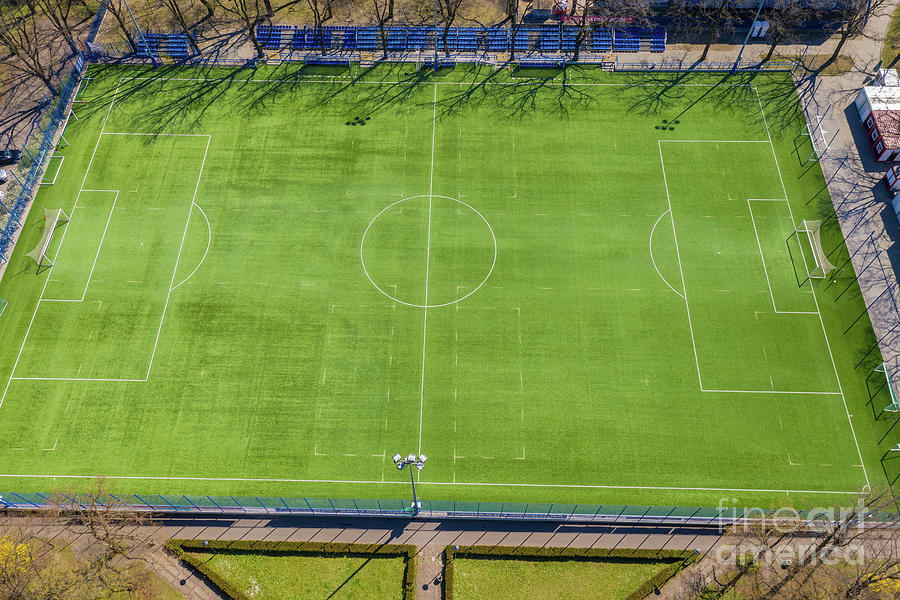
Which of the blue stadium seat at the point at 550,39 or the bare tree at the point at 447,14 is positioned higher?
the bare tree at the point at 447,14

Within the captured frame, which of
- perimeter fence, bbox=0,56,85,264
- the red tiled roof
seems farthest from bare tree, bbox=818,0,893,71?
perimeter fence, bbox=0,56,85,264

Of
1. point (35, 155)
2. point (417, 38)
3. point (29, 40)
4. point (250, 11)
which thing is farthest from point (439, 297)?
point (29, 40)

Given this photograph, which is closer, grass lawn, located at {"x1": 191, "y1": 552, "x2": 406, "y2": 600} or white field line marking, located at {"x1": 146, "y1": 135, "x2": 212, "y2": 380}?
grass lawn, located at {"x1": 191, "y1": 552, "x2": 406, "y2": 600}

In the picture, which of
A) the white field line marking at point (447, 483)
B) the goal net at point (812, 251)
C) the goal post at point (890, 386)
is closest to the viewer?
the white field line marking at point (447, 483)

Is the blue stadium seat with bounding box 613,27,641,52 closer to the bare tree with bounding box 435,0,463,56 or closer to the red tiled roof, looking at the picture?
the bare tree with bounding box 435,0,463,56

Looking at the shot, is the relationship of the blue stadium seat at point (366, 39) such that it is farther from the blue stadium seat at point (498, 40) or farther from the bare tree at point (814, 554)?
the bare tree at point (814, 554)

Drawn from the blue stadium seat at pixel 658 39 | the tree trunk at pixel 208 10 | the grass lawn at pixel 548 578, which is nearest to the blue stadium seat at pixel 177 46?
the tree trunk at pixel 208 10

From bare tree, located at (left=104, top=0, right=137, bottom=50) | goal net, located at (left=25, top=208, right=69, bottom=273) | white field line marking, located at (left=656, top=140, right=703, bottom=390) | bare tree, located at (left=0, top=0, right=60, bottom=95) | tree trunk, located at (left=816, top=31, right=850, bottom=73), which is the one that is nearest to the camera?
white field line marking, located at (left=656, top=140, right=703, bottom=390)
